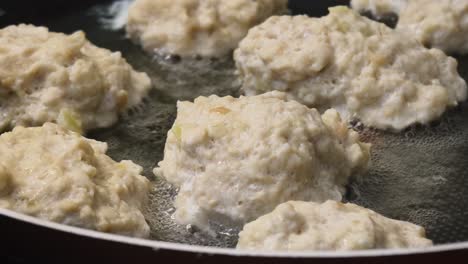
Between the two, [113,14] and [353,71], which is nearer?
[353,71]

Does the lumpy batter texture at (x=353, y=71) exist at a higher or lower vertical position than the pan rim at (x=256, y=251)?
lower

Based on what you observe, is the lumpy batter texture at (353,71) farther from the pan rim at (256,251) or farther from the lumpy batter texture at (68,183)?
the pan rim at (256,251)

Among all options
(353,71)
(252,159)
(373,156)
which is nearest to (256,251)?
(252,159)

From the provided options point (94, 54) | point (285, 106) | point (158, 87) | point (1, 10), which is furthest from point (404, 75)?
point (1, 10)

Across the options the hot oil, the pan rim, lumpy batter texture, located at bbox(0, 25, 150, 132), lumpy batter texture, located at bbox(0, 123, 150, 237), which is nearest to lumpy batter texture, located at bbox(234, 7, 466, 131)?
the hot oil

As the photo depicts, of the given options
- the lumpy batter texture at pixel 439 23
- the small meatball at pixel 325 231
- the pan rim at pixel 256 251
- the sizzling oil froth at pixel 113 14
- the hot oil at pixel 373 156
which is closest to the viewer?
the pan rim at pixel 256 251

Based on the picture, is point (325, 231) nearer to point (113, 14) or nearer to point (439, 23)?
point (439, 23)

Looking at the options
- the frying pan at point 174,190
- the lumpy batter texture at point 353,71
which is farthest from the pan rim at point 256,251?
the lumpy batter texture at point 353,71
